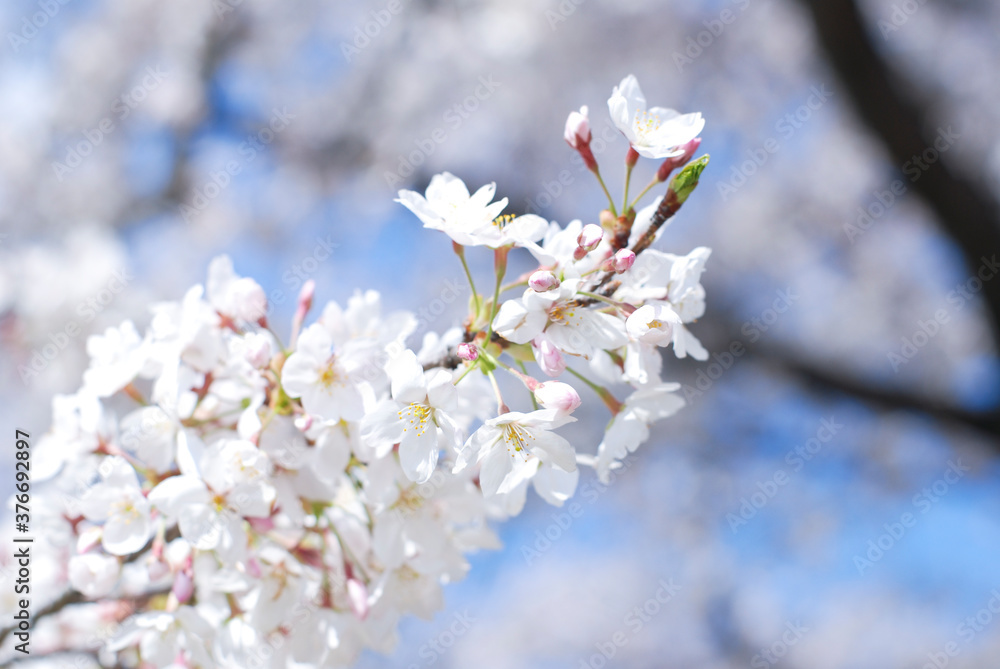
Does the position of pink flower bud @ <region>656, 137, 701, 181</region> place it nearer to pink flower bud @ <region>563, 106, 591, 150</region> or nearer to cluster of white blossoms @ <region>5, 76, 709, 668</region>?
cluster of white blossoms @ <region>5, 76, 709, 668</region>

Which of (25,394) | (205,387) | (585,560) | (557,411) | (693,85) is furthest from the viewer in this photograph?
(585,560)

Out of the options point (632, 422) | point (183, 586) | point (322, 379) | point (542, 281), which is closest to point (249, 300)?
point (322, 379)

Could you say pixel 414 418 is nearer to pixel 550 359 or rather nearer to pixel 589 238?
pixel 550 359

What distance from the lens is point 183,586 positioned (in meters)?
1.15

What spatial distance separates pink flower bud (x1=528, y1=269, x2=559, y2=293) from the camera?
88cm

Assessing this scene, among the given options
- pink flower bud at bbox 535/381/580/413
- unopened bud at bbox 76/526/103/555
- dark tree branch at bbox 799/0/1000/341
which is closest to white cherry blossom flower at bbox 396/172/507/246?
pink flower bud at bbox 535/381/580/413

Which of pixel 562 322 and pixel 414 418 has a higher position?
pixel 562 322

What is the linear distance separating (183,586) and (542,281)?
34.1 inches

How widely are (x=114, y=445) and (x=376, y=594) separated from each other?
0.60 metres

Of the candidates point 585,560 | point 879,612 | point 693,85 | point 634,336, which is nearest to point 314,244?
point 693,85

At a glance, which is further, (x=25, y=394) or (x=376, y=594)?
(x=25, y=394)

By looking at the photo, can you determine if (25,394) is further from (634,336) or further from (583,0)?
(583,0)

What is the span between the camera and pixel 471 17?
5.86 meters

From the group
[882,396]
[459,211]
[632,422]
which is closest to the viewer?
[459,211]
